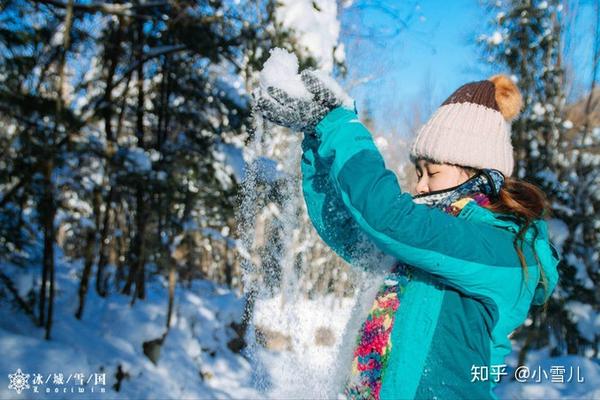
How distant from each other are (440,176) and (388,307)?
40 cm

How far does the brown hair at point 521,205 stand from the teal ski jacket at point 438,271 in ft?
0.06

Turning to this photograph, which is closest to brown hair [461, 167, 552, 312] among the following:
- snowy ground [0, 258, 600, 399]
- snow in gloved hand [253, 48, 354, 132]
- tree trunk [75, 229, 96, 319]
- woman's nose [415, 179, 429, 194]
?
woman's nose [415, 179, 429, 194]

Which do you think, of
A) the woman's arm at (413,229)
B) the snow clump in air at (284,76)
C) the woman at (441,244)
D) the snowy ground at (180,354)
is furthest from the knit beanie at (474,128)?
the snowy ground at (180,354)

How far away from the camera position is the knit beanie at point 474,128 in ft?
4.00

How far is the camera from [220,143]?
23.9ft

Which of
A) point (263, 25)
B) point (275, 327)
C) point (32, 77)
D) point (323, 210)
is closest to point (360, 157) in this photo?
point (323, 210)

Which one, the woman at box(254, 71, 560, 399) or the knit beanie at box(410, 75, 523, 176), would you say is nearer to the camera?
the woman at box(254, 71, 560, 399)

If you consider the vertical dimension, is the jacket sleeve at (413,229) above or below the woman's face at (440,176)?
below

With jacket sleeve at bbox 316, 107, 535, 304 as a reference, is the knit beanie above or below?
above

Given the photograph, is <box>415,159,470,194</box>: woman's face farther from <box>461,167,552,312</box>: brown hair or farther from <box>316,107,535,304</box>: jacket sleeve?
<box>316,107,535,304</box>: jacket sleeve

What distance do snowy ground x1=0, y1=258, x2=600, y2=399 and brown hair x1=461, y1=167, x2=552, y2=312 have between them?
3.43ft

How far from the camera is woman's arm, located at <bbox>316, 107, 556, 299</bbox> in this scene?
36.0 inches

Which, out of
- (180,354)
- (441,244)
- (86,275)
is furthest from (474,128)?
(180,354)

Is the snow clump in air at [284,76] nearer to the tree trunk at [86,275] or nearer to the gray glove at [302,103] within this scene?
the gray glove at [302,103]
